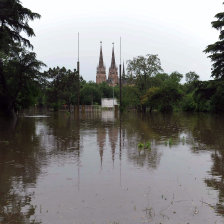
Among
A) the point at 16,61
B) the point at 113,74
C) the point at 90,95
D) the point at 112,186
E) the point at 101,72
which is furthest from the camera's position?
the point at 101,72

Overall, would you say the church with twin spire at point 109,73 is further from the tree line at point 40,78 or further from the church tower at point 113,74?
the tree line at point 40,78

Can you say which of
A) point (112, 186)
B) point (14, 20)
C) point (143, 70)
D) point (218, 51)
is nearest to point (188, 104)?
point (143, 70)

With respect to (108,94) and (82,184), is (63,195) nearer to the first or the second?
(82,184)

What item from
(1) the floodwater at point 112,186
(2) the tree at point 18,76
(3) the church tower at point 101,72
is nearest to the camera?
(1) the floodwater at point 112,186

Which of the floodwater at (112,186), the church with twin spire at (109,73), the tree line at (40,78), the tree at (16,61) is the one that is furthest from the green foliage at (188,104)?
the church with twin spire at (109,73)

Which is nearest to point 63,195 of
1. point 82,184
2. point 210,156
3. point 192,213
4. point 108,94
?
point 82,184

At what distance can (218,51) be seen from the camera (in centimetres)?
3198

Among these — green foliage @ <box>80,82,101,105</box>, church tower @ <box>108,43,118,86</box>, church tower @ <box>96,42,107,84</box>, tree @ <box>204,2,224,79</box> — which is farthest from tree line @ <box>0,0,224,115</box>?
church tower @ <box>96,42,107,84</box>

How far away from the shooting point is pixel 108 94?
125312mm

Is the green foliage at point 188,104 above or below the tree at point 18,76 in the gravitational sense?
below

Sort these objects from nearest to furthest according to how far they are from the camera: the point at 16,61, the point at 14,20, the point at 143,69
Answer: the point at 14,20, the point at 16,61, the point at 143,69

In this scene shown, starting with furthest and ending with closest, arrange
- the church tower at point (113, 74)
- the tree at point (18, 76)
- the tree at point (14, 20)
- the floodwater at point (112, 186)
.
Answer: the church tower at point (113, 74), the tree at point (18, 76), the tree at point (14, 20), the floodwater at point (112, 186)

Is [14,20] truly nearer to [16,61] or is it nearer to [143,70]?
[16,61]

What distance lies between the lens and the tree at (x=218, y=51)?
103ft
